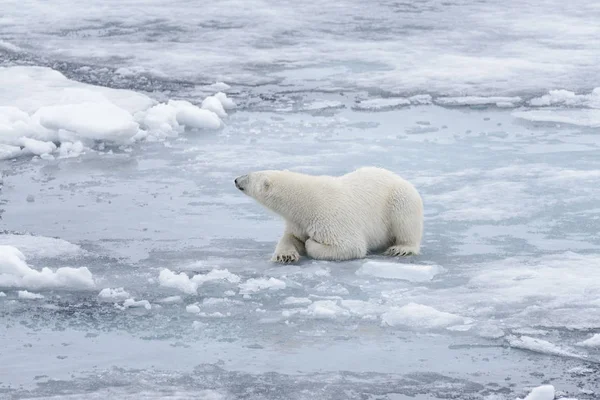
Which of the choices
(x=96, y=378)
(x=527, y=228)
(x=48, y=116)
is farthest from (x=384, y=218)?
(x=48, y=116)

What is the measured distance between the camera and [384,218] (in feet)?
21.4

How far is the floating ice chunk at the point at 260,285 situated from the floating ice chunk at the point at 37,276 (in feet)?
2.60

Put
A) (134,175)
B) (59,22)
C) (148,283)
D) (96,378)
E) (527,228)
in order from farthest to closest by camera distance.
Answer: (59,22) → (134,175) → (527,228) → (148,283) → (96,378)

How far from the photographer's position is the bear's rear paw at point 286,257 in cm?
630

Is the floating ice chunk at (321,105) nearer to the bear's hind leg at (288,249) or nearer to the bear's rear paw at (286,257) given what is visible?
the bear's hind leg at (288,249)

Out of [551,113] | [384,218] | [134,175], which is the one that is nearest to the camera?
[384,218]

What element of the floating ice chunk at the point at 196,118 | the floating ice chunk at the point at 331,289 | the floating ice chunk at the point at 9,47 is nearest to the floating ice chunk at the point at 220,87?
the floating ice chunk at the point at 196,118

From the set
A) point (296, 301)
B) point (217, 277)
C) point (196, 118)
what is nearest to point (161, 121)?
point (196, 118)

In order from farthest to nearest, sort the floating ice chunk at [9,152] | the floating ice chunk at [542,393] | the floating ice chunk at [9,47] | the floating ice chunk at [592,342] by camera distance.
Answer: the floating ice chunk at [9,47], the floating ice chunk at [9,152], the floating ice chunk at [592,342], the floating ice chunk at [542,393]

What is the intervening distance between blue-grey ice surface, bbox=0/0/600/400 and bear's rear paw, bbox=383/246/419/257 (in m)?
0.15

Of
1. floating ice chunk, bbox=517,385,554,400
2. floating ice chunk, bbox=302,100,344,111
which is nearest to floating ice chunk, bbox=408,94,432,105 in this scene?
floating ice chunk, bbox=302,100,344,111

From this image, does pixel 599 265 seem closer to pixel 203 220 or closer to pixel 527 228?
pixel 527 228

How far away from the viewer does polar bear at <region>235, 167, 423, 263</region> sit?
635 centimetres

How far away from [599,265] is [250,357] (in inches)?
87.0
